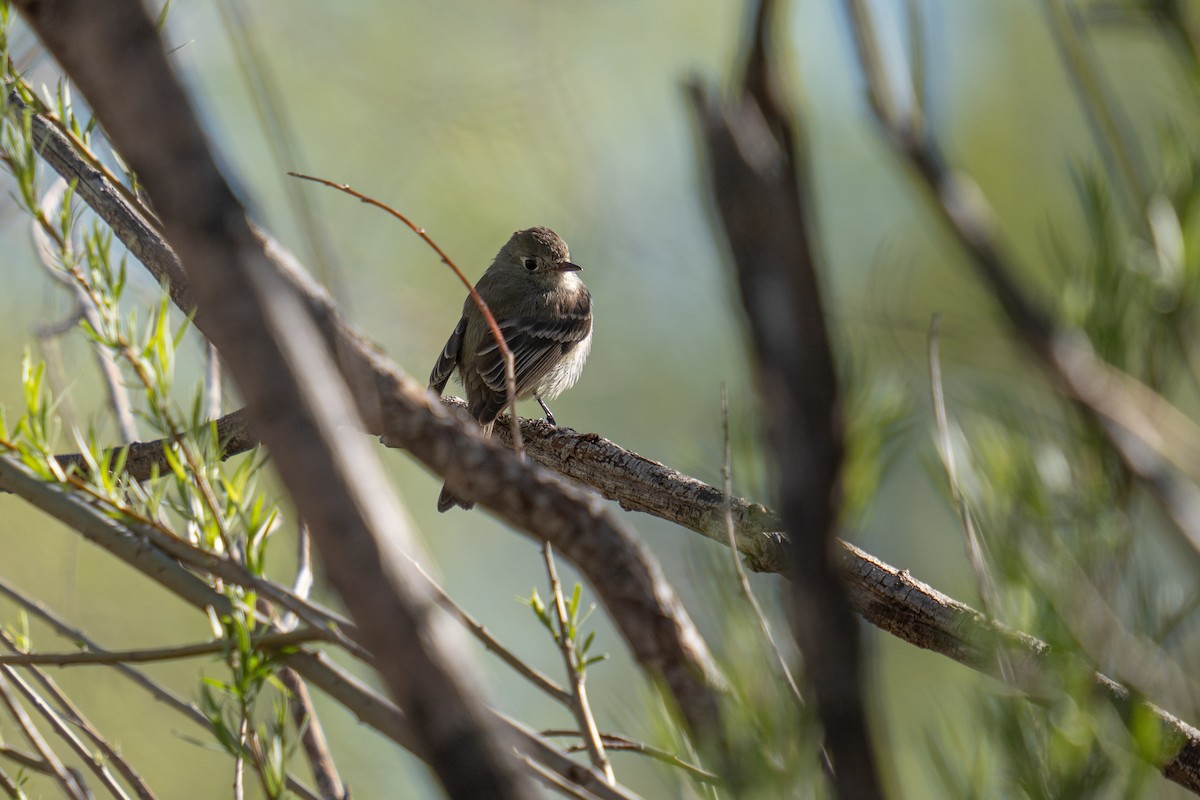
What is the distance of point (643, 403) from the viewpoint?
Answer: 26.8 feet

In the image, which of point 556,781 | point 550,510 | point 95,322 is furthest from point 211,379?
point 550,510

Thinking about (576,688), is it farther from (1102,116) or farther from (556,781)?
(1102,116)

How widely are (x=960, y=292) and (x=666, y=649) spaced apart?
17.5 inches

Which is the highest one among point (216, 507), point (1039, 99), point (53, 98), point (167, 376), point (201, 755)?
point (1039, 99)

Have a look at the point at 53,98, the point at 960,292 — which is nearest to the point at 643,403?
the point at 53,98

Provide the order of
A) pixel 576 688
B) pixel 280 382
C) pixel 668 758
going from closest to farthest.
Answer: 1. pixel 280 382
2. pixel 668 758
3. pixel 576 688

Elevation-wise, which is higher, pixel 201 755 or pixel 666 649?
pixel 666 649

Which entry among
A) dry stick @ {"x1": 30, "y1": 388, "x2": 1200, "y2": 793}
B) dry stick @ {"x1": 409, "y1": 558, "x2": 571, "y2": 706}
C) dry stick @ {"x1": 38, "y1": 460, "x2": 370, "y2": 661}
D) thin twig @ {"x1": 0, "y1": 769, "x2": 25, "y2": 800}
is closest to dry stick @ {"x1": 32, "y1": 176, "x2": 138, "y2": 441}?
dry stick @ {"x1": 30, "y1": 388, "x2": 1200, "y2": 793}

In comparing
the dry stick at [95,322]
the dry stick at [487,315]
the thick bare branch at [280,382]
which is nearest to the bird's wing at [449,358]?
the dry stick at [95,322]

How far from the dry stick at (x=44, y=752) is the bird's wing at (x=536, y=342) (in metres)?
4.26

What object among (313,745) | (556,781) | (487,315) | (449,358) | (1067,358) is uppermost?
(449,358)

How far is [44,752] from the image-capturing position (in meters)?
1.42

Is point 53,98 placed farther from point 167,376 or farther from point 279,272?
point 279,272

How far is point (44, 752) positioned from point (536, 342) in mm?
5031
